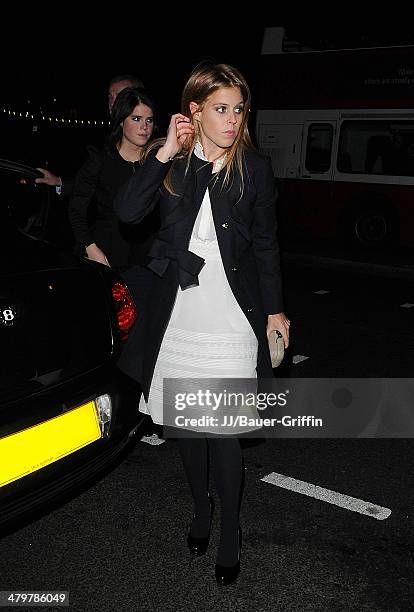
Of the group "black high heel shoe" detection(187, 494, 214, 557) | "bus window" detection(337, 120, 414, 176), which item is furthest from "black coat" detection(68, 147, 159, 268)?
"bus window" detection(337, 120, 414, 176)

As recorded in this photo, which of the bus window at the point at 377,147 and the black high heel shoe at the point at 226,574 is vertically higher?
the bus window at the point at 377,147

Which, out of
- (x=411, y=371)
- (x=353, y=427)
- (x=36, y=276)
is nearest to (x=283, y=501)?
(x=353, y=427)

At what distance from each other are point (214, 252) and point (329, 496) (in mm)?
1525

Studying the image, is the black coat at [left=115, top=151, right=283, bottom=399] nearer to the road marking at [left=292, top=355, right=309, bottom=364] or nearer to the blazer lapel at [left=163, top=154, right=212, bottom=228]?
the blazer lapel at [left=163, top=154, right=212, bottom=228]

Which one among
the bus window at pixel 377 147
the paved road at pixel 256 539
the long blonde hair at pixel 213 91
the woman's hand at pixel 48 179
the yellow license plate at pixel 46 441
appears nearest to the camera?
the yellow license plate at pixel 46 441

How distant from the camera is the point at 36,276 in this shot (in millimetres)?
2621

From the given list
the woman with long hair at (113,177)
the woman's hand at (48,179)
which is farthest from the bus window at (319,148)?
the woman's hand at (48,179)

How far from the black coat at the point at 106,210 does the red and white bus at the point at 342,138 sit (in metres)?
9.05

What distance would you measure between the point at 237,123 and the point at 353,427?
7.77ft

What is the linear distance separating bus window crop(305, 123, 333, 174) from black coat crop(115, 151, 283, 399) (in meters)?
10.7

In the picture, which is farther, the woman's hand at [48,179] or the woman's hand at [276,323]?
the woman's hand at [48,179]

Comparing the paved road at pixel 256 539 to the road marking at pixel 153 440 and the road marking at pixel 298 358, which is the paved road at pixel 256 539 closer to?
the road marking at pixel 153 440

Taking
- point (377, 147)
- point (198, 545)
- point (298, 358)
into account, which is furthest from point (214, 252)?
point (377, 147)

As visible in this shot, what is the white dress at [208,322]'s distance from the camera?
2631mm
